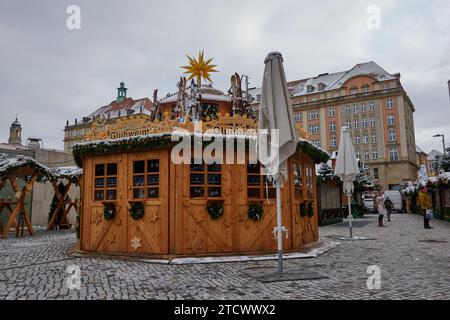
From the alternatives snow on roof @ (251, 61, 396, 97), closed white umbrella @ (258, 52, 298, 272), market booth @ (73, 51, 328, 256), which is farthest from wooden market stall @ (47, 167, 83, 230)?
snow on roof @ (251, 61, 396, 97)

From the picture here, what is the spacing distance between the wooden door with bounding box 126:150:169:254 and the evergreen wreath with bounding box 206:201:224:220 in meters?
1.08

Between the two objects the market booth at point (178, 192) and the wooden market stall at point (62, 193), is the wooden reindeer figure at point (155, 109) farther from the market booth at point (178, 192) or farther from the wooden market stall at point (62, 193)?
the market booth at point (178, 192)

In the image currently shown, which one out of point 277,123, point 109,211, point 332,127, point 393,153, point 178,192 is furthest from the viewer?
point 332,127

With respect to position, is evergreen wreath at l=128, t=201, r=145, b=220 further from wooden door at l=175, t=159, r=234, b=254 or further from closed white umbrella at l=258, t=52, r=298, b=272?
closed white umbrella at l=258, t=52, r=298, b=272

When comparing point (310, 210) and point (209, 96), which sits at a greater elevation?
point (209, 96)

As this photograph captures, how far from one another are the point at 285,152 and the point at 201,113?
929 centimetres

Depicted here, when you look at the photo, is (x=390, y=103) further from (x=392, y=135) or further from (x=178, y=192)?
(x=178, y=192)

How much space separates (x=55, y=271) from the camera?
7.46 metres

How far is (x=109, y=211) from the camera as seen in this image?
9664 mm

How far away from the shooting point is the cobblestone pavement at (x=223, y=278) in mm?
5492

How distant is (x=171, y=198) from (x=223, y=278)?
3.08 meters

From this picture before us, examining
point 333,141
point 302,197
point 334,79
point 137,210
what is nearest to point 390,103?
point 333,141

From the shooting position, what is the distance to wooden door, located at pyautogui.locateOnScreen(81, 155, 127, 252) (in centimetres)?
970
